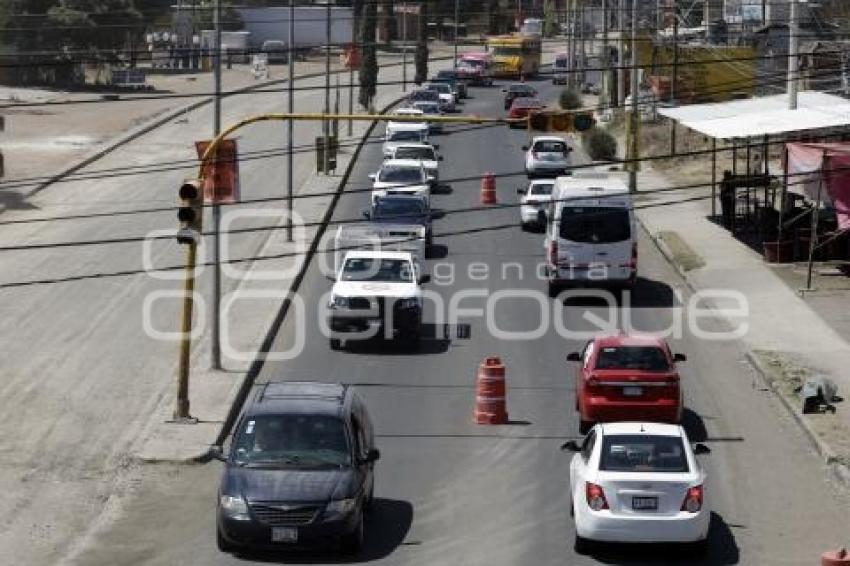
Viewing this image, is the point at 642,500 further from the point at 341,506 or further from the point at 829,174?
the point at 829,174

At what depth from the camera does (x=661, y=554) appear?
21828 mm

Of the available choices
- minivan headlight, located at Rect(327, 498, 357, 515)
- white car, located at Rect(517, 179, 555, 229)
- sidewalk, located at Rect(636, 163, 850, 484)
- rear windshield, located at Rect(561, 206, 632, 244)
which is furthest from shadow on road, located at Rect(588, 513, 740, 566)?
white car, located at Rect(517, 179, 555, 229)

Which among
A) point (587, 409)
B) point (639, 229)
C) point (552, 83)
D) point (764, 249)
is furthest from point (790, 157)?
point (552, 83)

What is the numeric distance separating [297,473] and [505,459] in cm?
580

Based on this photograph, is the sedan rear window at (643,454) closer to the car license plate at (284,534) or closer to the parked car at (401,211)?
the car license plate at (284,534)

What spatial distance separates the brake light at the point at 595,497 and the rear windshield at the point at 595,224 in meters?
19.4

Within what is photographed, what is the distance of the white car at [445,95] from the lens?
294 feet

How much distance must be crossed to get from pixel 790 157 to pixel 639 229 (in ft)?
25.8

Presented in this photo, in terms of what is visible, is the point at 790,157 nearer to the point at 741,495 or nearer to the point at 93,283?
the point at 93,283

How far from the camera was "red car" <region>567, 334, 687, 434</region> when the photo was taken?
91.7ft

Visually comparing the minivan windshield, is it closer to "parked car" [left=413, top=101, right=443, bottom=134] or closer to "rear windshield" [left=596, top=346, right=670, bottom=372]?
"rear windshield" [left=596, top=346, right=670, bottom=372]

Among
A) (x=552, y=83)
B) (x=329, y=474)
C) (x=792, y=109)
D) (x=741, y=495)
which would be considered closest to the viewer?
(x=329, y=474)

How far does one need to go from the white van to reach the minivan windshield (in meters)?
18.0

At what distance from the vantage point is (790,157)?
4581 centimetres
